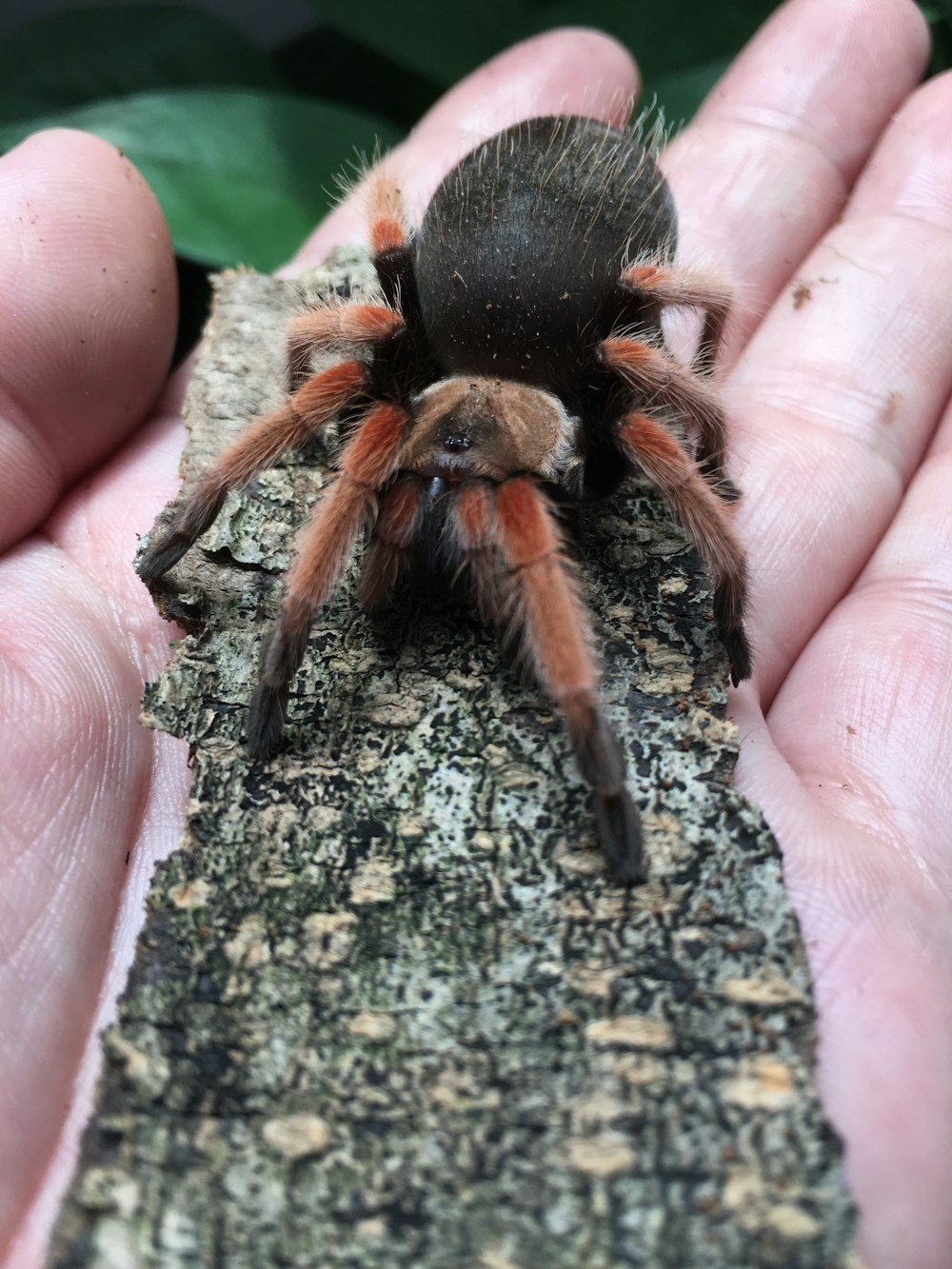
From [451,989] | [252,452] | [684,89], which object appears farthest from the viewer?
[684,89]

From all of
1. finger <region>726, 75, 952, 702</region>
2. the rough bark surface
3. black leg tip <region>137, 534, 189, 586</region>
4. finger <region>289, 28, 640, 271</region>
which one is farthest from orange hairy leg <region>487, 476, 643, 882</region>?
finger <region>289, 28, 640, 271</region>

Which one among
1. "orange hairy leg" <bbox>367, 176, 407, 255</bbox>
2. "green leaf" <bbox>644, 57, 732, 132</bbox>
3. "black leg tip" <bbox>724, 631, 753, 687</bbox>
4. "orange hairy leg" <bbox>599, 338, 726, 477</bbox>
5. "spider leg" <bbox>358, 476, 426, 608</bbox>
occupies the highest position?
"green leaf" <bbox>644, 57, 732, 132</bbox>

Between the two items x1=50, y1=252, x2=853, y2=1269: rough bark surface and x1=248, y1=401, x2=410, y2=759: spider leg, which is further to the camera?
x1=248, y1=401, x2=410, y2=759: spider leg

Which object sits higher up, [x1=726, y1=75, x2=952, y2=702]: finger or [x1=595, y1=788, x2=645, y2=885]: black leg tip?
[x1=726, y1=75, x2=952, y2=702]: finger

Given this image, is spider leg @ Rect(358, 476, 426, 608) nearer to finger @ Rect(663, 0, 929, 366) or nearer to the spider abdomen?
the spider abdomen

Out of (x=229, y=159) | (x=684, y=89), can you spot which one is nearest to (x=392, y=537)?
(x=229, y=159)

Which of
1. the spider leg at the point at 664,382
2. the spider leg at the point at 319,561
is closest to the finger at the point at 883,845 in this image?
the spider leg at the point at 664,382

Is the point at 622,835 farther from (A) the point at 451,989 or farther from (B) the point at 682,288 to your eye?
(B) the point at 682,288
